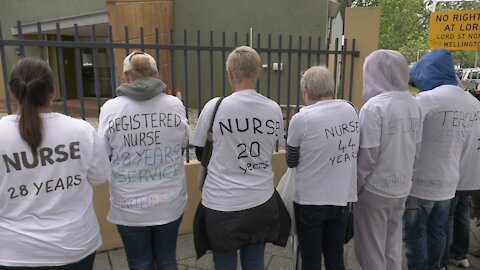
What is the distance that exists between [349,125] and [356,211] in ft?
2.48

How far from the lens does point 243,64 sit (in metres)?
2.19

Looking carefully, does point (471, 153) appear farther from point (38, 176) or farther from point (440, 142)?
point (38, 176)

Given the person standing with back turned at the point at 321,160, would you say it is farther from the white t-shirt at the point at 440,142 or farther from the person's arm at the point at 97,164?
the person's arm at the point at 97,164

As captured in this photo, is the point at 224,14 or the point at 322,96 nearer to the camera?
the point at 322,96

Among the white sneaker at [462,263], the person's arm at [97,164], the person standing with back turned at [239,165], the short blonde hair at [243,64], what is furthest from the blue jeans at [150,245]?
the white sneaker at [462,263]

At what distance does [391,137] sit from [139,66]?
166 centimetres

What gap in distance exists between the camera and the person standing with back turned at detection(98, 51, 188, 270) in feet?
7.06

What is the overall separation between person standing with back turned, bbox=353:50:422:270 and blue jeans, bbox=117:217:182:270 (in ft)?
4.37

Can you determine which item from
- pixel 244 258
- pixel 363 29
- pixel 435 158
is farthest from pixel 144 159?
pixel 363 29

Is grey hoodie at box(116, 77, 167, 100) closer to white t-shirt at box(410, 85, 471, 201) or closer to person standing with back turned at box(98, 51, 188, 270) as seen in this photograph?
person standing with back turned at box(98, 51, 188, 270)

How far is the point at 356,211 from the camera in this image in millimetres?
2836

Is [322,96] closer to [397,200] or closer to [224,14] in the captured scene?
[397,200]

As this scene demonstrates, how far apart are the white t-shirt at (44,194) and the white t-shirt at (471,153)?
2658 mm

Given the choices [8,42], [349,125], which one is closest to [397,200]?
[349,125]
